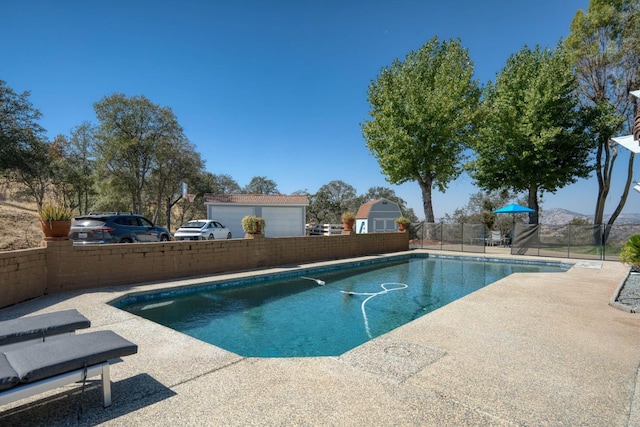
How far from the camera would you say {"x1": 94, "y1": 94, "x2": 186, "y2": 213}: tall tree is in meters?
20.3

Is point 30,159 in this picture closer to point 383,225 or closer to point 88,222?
point 88,222

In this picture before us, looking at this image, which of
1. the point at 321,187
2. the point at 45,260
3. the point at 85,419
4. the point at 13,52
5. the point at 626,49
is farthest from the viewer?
the point at 321,187

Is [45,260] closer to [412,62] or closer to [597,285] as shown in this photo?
[597,285]

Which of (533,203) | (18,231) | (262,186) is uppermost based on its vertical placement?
(262,186)

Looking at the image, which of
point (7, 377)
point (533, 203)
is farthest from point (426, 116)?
point (7, 377)

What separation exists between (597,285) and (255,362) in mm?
8654

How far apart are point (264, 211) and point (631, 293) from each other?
747 inches

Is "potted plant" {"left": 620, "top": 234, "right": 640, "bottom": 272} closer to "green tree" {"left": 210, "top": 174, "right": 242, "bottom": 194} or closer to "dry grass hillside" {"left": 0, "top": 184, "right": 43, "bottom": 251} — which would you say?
"dry grass hillside" {"left": 0, "top": 184, "right": 43, "bottom": 251}

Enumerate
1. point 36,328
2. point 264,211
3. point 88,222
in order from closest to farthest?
point 36,328 < point 88,222 < point 264,211

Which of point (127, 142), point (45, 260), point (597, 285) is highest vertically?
point (127, 142)

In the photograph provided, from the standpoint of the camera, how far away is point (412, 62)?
1934cm

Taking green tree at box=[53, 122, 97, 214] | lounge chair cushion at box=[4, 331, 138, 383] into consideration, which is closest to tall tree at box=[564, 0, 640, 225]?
lounge chair cushion at box=[4, 331, 138, 383]

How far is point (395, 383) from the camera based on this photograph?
2.74m

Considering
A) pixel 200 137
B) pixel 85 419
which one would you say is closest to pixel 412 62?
pixel 200 137
